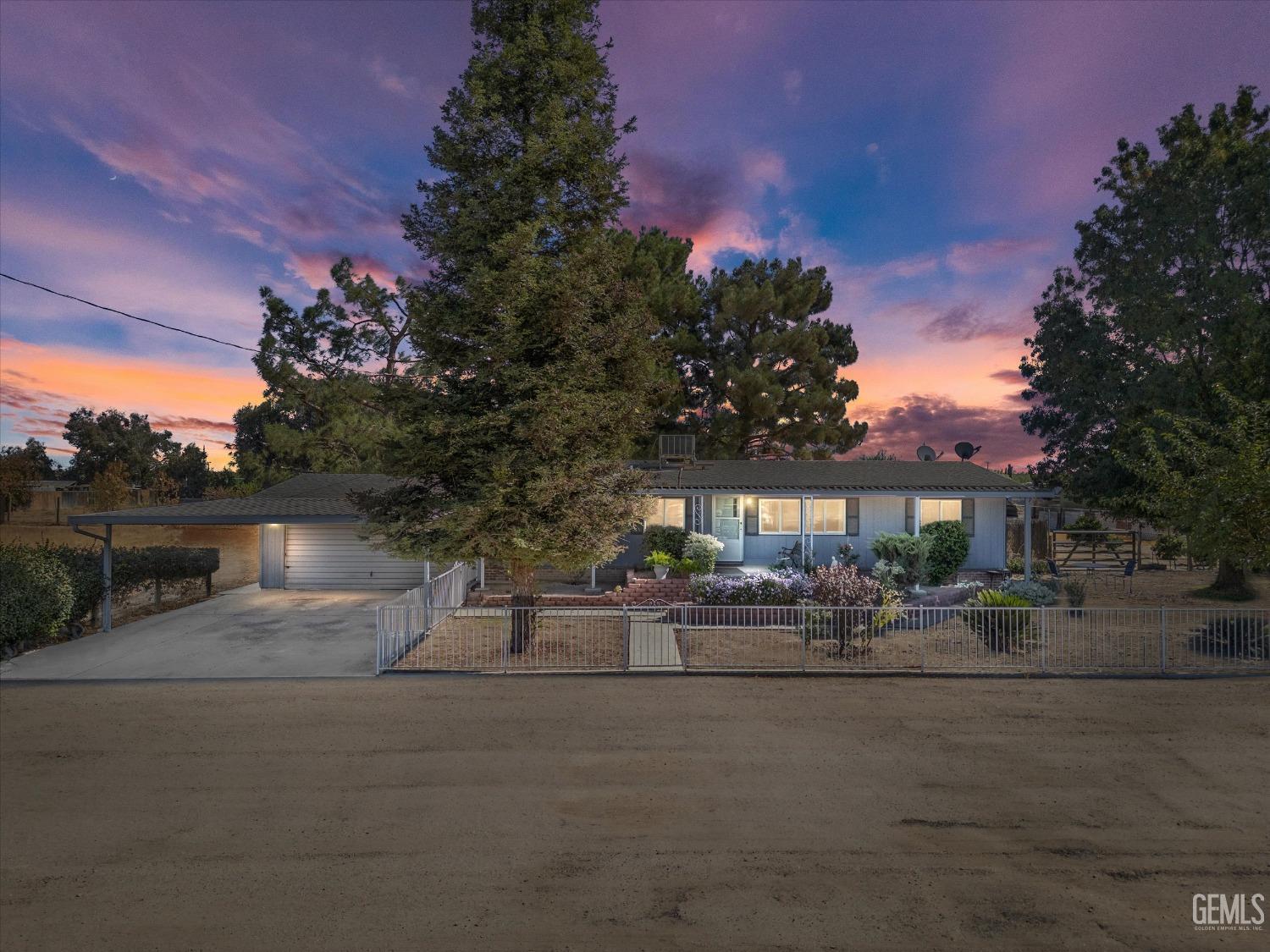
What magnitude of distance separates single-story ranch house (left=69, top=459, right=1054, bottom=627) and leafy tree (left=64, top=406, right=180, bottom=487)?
205 feet

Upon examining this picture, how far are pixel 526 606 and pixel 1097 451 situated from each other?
21.9 m

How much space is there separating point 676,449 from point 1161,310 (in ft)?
55.1

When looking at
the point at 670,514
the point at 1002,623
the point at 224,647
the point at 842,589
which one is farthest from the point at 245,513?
the point at 1002,623

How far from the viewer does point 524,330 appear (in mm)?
11055

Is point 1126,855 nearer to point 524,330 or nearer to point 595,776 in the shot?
point 595,776

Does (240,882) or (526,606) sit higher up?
(526,606)

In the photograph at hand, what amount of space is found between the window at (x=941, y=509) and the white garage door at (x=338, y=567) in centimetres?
1816

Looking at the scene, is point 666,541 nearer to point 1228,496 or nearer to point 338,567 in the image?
point 338,567

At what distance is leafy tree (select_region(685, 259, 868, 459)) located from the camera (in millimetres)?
32562

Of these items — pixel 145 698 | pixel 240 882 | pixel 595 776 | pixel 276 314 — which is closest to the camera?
pixel 240 882

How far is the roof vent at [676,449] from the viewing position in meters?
23.1

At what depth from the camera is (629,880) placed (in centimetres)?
478

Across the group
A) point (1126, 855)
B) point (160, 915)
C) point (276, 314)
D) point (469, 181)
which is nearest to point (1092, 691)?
point (1126, 855)

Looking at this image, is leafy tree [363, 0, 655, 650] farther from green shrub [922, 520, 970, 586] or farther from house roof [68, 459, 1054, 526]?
green shrub [922, 520, 970, 586]
